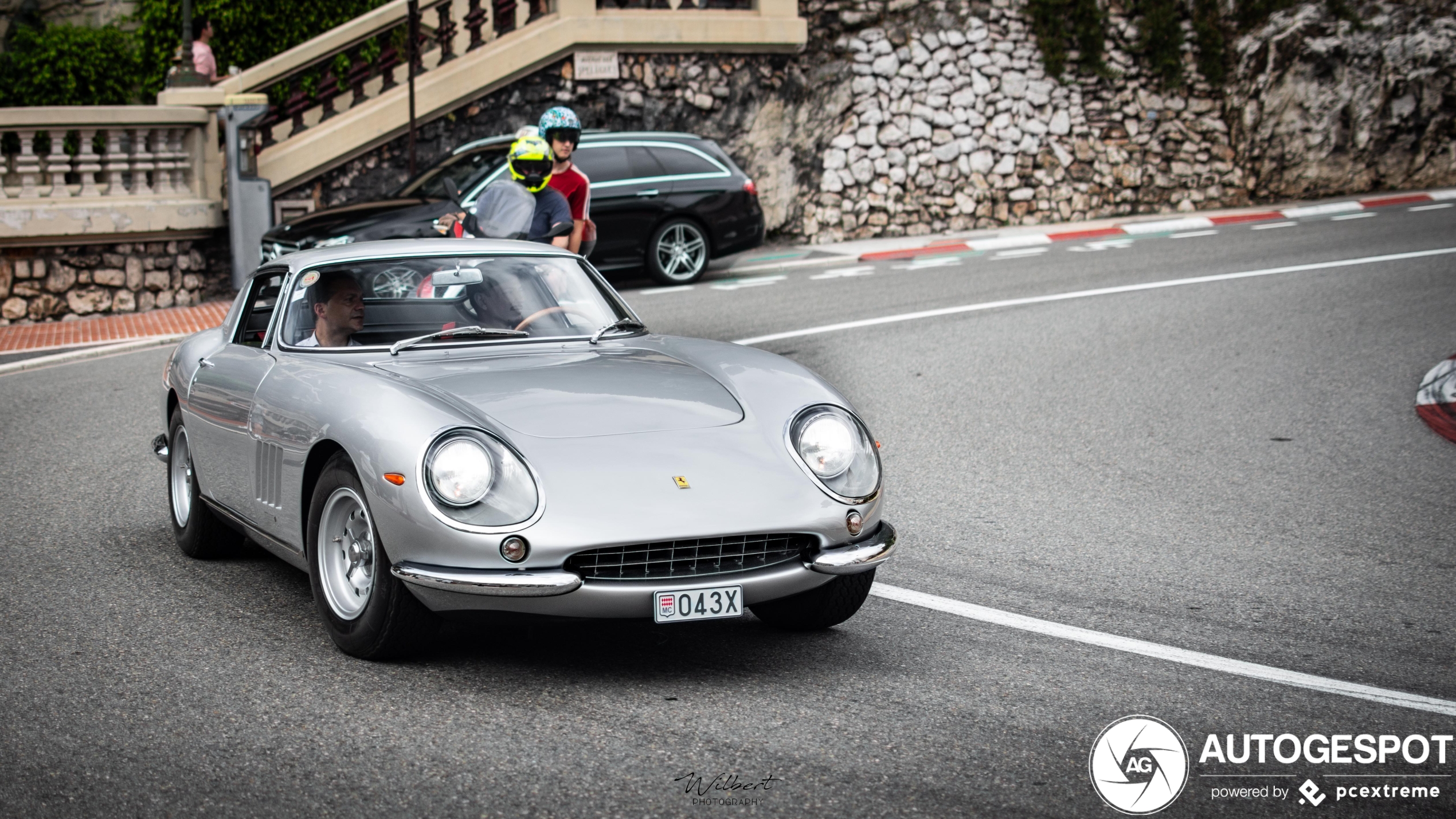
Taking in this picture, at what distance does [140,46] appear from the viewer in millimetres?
23719

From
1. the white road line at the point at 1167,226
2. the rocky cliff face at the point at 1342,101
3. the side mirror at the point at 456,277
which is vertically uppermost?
the rocky cliff face at the point at 1342,101

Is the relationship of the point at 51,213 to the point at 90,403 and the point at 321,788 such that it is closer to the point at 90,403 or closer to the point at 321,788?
the point at 90,403

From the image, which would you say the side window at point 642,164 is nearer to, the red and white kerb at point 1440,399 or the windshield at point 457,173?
the windshield at point 457,173

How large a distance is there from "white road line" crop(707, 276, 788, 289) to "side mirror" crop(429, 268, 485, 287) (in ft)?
31.7

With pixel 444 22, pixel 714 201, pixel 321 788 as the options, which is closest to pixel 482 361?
pixel 321 788

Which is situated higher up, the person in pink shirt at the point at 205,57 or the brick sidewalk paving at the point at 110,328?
the person in pink shirt at the point at 205,57

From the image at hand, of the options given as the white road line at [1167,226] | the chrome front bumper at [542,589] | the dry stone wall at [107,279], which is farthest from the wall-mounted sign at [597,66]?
the chrome front bumper at [542,589]

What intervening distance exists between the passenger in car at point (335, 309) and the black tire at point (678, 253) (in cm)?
1029

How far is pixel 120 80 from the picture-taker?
78.7 feet

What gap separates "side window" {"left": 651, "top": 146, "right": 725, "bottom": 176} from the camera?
1580 centimetres

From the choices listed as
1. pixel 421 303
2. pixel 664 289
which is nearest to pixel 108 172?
pixel 664 289

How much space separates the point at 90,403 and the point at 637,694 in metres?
6.97
